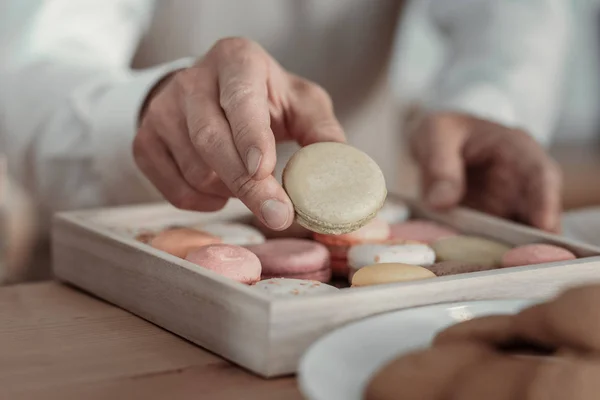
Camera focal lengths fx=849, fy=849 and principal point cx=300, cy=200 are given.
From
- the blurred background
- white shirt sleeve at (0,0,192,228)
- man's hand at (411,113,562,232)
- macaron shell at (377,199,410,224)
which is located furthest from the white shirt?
the blurred background

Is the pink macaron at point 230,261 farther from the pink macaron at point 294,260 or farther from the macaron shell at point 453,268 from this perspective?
the macaron shell at point 453,268

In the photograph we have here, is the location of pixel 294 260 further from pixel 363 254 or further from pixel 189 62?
pixel 189 62

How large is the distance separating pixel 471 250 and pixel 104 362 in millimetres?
370

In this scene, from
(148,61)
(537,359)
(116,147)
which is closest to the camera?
(537,359)

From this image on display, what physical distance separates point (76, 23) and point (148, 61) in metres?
0.21

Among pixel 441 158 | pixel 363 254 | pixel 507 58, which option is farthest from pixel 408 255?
pixel 507 58

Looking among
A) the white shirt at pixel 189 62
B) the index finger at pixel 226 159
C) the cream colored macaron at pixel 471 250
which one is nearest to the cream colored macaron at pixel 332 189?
the index finger at pixel 226 159

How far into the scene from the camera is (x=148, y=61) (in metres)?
1.46

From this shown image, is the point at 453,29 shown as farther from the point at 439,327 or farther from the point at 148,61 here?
the point at 439,327

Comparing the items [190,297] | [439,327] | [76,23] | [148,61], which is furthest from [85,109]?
[439,327]

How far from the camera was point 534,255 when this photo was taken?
0.74 meters

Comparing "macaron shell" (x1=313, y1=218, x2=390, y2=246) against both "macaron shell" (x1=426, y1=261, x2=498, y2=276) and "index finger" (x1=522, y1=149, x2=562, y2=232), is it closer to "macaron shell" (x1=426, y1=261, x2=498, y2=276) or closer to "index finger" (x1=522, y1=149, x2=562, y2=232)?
"macaron shell" (x1=426, y1=261, x2=498, y2=276)

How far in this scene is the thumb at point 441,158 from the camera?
101 centimetres

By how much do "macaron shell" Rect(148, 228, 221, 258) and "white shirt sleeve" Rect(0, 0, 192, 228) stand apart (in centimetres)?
33
